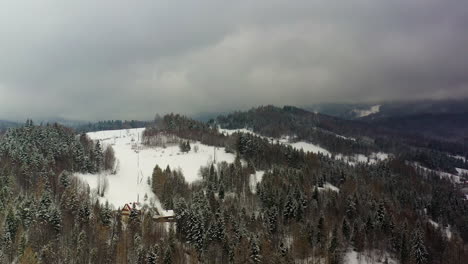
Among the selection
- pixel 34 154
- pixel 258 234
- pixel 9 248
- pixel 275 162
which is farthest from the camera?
pixel 275 162

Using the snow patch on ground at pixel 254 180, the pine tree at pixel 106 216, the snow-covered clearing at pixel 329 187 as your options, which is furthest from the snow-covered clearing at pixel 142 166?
the snow-covered clearing at pixel 329 187

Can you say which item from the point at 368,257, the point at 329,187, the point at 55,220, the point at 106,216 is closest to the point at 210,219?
the point at 106,216

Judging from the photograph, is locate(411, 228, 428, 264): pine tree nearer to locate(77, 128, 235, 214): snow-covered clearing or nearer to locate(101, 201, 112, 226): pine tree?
locate(77, 128, 235, 214): snow-covered clearing

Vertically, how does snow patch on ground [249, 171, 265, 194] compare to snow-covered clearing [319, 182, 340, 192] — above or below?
above

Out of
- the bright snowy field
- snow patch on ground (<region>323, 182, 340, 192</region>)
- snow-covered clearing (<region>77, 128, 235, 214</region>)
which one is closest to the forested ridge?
snow patch on ground (<region>323, 182, 340, 192</region>)

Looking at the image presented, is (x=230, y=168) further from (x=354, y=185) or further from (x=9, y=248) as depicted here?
(x=9, y=248)

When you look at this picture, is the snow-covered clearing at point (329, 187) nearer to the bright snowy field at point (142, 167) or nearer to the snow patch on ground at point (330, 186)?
the snow patch on ground at point (330, 186)

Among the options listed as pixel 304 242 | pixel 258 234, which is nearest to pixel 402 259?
pixel 304 242
